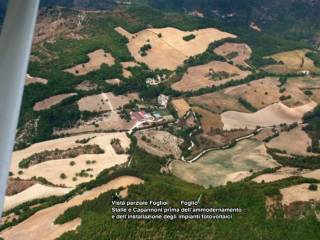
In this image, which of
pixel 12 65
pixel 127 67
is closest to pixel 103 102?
pixel 127 67

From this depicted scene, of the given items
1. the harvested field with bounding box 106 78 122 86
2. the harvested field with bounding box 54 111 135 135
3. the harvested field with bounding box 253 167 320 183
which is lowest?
the harvested field with bounding box 106 78 122 86

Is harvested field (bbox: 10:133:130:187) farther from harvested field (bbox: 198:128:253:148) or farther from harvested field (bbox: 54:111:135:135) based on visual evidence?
harvested field (bbox: 198:128:253:148)

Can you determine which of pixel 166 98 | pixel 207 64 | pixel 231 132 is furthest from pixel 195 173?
pixel 207 64

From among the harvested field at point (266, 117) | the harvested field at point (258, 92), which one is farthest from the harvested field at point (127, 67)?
the harvested field at point (266, 117)

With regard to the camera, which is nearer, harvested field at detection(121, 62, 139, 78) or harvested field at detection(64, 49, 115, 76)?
harvested field at detection(64, 49, 115, 76)

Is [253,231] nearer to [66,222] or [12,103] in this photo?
[66,222]

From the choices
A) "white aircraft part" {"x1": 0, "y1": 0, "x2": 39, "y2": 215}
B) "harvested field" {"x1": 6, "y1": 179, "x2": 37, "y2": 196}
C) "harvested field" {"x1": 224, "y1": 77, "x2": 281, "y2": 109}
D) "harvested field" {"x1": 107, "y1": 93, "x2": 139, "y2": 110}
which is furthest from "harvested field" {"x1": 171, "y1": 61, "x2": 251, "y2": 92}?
"white aircraft part" {"x1": 0, "y1": 0, "x2": 39, "y2": 215}
